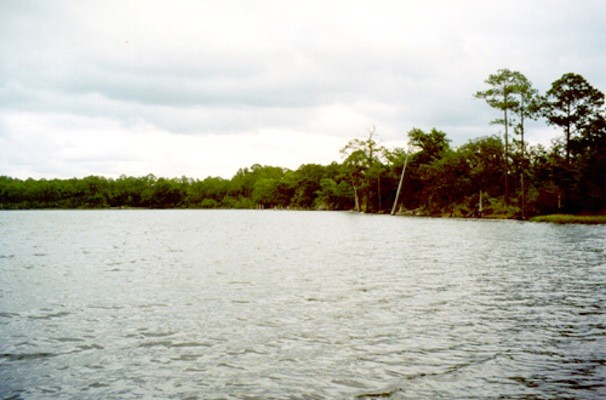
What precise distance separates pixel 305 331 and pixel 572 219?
63.5 metres

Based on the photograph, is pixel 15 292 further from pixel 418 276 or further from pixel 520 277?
pixel 520 277

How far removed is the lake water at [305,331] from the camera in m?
8.55

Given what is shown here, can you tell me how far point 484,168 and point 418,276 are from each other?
68.9 metres

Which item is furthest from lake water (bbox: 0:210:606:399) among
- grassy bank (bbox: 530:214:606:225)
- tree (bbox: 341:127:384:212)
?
tree (bbox: 341:127:384:212)

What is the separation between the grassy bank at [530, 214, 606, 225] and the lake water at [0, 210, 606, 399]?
141ft

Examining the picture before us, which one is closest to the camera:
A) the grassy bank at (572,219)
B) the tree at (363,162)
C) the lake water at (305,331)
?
the lake water at (305,331)

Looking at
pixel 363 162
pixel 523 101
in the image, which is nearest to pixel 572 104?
pixel 523 101

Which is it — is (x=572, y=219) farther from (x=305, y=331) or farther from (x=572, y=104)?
(x=305, y=331)

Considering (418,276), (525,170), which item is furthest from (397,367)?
(525,170)

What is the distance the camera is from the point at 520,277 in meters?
20.5

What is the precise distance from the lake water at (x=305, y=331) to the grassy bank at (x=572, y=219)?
141 ft

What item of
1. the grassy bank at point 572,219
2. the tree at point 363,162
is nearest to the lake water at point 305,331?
the grassy bank at point 572,219

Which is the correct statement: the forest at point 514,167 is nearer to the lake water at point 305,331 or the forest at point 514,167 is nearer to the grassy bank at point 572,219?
the grassy bank at point 572,219

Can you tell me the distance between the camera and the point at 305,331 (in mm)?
12117
